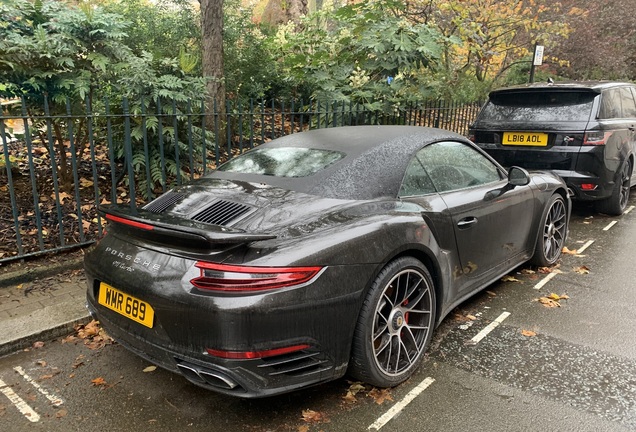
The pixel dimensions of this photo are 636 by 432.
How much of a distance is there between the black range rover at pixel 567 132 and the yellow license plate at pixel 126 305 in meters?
5.13

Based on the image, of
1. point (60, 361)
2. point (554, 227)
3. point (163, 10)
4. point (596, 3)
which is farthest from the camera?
point (596, 3)

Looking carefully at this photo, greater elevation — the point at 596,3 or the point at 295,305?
the point at 596,3

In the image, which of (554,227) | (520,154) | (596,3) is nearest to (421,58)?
(520,154)

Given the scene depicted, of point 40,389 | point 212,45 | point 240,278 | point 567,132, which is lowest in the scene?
point 40,389

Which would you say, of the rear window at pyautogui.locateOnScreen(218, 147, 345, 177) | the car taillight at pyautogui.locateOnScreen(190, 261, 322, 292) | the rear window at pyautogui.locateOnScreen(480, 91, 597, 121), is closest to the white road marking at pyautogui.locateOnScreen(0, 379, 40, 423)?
the car taillight at pyautogui.locateOnScreen(190, 261, 322, 292)

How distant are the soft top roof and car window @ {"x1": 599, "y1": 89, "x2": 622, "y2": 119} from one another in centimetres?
351

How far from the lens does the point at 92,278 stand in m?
2.72

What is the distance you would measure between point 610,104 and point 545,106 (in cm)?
88

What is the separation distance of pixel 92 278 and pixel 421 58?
19.0 feet

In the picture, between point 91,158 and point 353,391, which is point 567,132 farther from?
point 91,158

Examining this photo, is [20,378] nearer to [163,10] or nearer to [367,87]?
[367,87]

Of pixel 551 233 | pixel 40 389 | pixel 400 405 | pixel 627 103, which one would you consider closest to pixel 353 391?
pixel 400 405

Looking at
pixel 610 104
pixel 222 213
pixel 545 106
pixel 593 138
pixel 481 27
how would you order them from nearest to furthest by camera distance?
pixel 222 213 → pixel 593 138 → pixel 545 106 → pixel 610 104 → pixel 481 27

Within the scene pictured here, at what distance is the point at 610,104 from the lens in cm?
607
